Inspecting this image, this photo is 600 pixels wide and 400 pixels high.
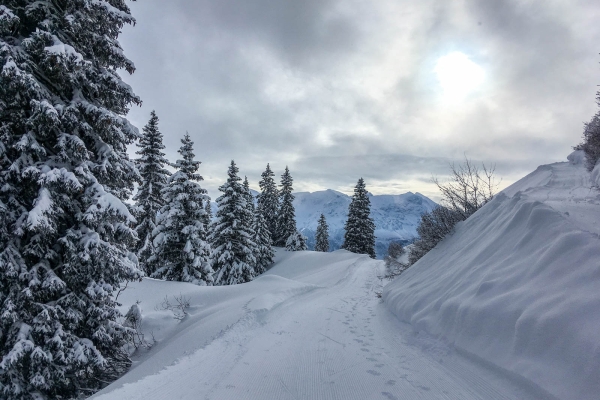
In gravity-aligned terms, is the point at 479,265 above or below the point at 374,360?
above

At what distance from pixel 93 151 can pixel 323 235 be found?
124ft

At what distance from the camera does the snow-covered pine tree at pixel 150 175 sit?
1870 cm

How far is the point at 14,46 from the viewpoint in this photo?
5113mm

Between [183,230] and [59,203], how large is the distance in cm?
1042

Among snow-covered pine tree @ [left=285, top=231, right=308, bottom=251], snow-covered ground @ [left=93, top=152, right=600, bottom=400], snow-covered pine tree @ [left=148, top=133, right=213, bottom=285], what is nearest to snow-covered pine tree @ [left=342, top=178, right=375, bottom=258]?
snow-covered pine tree @ [left=285, top=231, right=308, bottom=251]

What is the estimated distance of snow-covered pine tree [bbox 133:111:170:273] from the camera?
18.7 m

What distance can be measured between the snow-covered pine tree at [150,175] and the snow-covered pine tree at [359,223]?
76.1 feet

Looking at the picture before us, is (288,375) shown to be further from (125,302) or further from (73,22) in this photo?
(125,302)

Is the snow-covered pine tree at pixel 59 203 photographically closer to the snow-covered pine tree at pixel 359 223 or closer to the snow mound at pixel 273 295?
the snow mound at pixel 273 295

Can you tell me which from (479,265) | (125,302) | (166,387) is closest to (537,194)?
(479,265)

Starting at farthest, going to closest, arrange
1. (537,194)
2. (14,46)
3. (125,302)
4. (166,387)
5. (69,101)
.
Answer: (125,302), (537,194), (69,101), (14,46), (166,387)

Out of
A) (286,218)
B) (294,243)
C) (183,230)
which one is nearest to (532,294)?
(183,230)

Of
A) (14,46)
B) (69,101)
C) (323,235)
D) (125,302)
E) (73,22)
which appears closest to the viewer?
(14,46)

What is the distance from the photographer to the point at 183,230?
51.3ft
